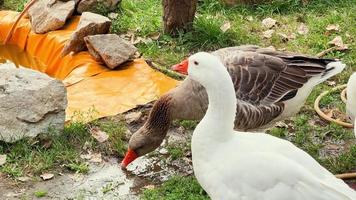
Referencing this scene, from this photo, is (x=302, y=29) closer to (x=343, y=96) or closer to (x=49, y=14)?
(x=343, y=96)

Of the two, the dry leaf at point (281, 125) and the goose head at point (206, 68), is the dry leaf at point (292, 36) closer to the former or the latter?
the dry leaf at point (281, 125)

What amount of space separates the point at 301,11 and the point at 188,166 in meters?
3.44

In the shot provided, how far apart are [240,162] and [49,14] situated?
15.7ft

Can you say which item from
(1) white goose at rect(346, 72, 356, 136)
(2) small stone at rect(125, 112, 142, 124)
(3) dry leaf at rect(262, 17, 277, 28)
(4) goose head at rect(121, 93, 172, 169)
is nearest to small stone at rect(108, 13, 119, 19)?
(3) dry leaf at rect(262, 17, 277, 28)

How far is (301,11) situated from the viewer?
8.20 meters

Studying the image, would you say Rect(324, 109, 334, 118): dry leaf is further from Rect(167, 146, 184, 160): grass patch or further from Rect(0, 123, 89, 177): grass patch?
Rect(0, 123, 89, 177): grass patch

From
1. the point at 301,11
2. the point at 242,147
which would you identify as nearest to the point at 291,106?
the point at 242,147

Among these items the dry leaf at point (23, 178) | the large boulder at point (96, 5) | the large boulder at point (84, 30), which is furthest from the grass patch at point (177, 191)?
the large boulder at point (96, 5)

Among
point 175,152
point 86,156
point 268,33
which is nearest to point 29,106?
point 86,156

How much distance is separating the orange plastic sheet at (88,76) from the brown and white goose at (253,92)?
0.92 meters

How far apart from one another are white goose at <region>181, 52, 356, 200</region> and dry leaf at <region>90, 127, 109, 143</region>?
179 centimetres

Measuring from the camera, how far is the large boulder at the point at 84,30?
7.41 metres

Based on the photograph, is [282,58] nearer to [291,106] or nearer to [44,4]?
[291,106]

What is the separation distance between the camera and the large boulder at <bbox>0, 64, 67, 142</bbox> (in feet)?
18.2
